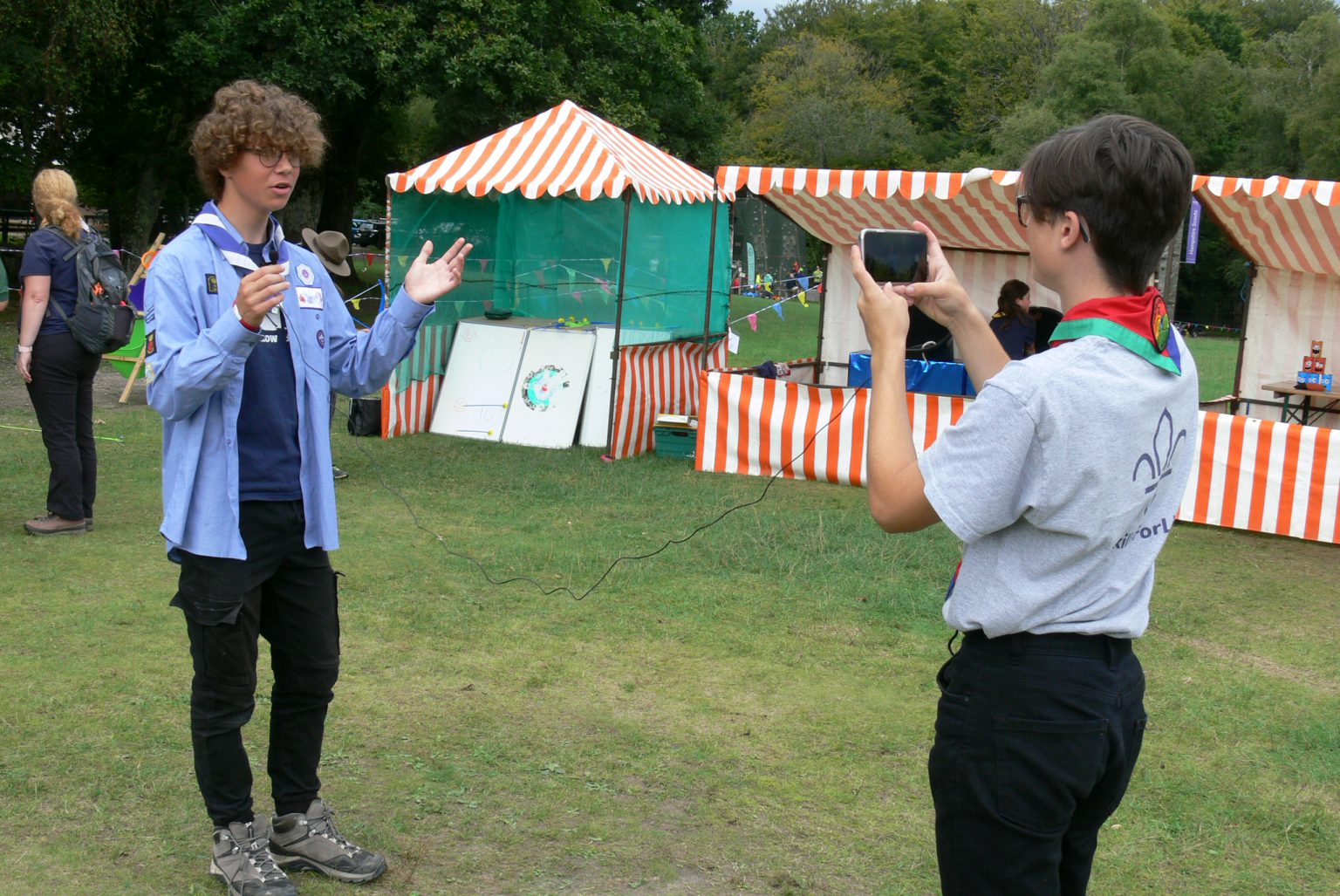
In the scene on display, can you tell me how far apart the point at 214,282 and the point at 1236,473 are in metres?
7.05

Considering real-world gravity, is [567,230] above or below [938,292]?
above

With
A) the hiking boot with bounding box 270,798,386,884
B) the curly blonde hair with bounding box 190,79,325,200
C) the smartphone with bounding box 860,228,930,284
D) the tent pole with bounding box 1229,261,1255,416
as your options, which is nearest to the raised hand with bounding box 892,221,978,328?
the smartphone with bounding box 860,228,930,284

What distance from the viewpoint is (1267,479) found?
778 cm

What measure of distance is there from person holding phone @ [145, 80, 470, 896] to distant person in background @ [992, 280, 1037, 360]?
6.86 m

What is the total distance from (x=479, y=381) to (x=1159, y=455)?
9.33 m

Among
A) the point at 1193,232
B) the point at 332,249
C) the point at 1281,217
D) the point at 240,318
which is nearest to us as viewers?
the point at 240,318

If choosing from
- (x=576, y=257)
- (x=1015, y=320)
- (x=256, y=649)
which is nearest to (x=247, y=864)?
(x=256, y=649)

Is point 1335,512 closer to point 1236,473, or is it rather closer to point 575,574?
point 1236,473

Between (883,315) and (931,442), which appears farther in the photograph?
(931,442)

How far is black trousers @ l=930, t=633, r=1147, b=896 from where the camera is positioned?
5.49ft

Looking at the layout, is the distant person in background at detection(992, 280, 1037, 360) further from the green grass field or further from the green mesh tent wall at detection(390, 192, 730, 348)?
the green mesh tent wall at detection(390, 192, 730, 348)

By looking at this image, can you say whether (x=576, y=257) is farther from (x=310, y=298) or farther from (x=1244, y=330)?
(x=310, y=298)

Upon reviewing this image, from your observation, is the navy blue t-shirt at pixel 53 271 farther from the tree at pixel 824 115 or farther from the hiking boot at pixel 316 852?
the tree at pixel 824 115

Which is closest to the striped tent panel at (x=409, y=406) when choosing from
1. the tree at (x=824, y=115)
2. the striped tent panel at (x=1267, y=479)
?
the striped tent panel at (x=1267, y=479)
